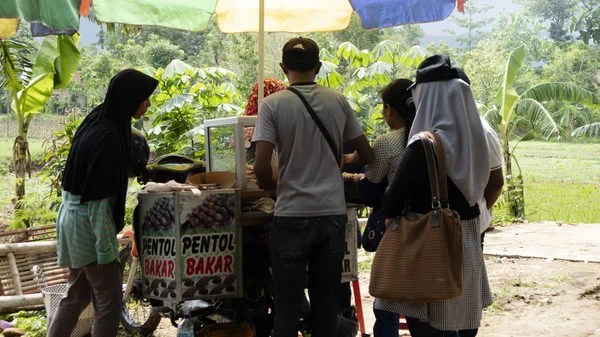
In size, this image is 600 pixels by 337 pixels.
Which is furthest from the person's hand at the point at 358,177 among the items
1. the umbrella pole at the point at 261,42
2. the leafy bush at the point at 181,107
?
the leafy bush at the point at 181,107

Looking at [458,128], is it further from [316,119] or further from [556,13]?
[556,13]

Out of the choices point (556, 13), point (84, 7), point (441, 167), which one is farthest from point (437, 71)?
point (556, 13)

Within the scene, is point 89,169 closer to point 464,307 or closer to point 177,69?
point 464,307

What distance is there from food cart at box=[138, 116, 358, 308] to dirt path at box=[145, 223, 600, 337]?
1.78 metres

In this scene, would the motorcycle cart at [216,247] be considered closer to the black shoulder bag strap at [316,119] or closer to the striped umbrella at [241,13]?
the black shoulder bag strap at [316,119]

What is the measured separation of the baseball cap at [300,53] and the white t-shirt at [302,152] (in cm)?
13

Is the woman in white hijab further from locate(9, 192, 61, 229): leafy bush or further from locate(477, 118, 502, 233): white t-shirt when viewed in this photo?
locate(9, 192, 61, 229): leafy bush

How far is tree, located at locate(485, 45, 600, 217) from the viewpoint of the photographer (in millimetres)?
13586

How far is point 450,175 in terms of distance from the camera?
3.41 m

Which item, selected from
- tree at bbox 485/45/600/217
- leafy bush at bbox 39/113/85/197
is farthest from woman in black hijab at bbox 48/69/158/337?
tree at bbox 485/45/600/217

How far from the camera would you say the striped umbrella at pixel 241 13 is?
386 cm

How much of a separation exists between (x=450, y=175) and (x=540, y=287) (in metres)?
4.51

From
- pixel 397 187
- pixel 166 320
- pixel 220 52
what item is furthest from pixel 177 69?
pixel 220 52

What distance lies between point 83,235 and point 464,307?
1983 mm
